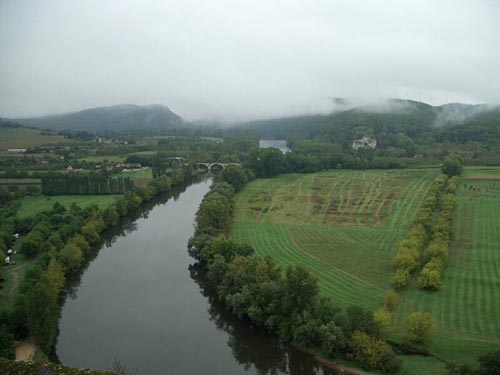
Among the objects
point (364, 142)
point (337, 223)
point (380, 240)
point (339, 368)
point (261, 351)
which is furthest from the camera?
point (364, 142)

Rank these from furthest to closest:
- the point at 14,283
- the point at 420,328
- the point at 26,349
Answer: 1. the point at 14,283
2. the point at 26,349
3. the point at 420,328

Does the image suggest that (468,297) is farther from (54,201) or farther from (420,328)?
(54,201)

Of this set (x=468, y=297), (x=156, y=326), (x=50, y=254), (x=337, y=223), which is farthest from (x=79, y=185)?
(x=468, y=297)

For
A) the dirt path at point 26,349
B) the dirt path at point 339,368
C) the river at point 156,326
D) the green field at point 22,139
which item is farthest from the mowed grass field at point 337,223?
the green field at point 22,139

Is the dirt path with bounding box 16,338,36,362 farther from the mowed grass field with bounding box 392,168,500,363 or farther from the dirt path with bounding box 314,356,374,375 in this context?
the mowed grass field with bounding box 392,168,500,363

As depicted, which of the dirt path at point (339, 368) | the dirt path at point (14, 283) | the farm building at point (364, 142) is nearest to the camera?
the dirt path at point (339, 368)

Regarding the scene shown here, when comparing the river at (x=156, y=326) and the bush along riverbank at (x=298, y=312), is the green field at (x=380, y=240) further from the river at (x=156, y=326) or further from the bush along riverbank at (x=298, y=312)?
the river at (x=156, y=326)
